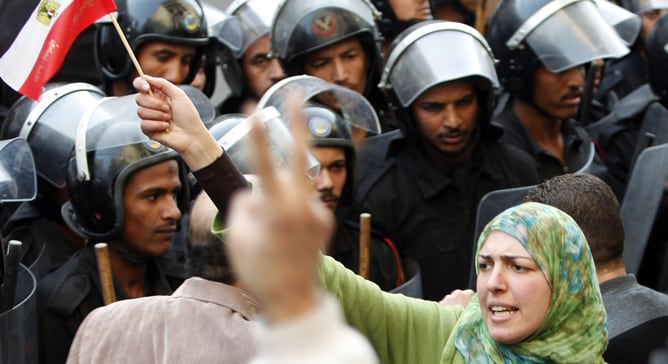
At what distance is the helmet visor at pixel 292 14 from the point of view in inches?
220

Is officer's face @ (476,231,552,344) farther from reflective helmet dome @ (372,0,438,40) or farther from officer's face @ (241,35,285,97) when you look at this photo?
reflective helmet dome @ (372,0,438,40)

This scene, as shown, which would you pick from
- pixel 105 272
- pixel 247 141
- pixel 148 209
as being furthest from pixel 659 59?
pixel 105 272

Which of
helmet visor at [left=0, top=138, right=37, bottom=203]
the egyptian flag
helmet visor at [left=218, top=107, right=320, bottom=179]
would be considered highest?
the egyptian flag

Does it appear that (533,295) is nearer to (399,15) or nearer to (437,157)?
(437,157)

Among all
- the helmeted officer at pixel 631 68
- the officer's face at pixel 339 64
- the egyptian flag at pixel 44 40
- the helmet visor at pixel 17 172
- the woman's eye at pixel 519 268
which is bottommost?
the helmeted officer at pixel 631 68

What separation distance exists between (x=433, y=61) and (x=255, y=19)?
1433mm

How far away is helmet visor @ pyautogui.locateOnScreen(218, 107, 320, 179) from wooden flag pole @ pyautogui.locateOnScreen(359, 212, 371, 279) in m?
0.22

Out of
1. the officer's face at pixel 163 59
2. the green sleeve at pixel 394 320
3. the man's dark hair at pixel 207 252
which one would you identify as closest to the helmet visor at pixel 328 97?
the officer's face at pixel 163 59

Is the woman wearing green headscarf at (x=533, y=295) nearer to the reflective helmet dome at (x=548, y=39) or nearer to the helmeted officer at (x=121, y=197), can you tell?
the helmeted officer at (x=121, y=197)

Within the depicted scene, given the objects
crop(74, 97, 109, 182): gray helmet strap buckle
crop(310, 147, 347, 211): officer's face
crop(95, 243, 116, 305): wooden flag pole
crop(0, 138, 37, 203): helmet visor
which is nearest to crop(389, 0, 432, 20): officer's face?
crop(310, 147, 347, 211): officer's face

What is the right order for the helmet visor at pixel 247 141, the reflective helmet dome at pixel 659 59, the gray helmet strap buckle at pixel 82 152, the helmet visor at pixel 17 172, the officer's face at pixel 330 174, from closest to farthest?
the helmet visor at pixel 247 141, the helmet visor at pixel 17 172, the gray helmet strap buckle at pixel 82 152, the officer's face at pixel 330 174, the reflective helmet dome at pixel 659 59

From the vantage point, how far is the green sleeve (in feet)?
9.48

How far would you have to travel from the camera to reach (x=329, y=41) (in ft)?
18.1

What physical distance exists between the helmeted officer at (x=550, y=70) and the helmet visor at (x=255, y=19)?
1.17 meters
